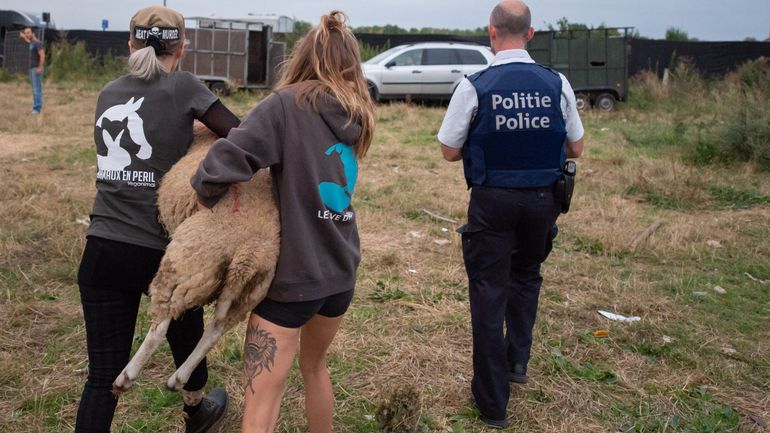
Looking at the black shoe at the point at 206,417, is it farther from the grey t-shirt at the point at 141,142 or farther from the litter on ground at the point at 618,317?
the litter on ground at the point at 618,317

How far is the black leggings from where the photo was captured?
88.4 inches

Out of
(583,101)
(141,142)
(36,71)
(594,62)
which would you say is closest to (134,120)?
(141,142)

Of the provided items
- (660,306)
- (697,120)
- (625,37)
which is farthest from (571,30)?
(660,306)

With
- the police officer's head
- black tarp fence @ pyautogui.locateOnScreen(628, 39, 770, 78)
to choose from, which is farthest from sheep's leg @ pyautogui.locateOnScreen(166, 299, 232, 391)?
black tarp fence @ pyautogui.locateOnScreen(628, 39, 770, 78)

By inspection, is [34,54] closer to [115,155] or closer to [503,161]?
[115,155]

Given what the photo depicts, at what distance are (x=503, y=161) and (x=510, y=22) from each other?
61cm

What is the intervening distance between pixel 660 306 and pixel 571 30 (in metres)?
12.6

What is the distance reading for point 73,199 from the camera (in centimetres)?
633

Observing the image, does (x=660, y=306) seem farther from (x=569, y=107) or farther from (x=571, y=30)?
(x=571, y=30)

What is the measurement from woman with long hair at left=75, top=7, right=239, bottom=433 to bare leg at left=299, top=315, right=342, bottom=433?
1.88 feet

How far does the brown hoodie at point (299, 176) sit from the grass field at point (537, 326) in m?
1.06

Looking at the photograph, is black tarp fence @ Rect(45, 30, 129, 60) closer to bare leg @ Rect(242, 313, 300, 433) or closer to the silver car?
the silver car

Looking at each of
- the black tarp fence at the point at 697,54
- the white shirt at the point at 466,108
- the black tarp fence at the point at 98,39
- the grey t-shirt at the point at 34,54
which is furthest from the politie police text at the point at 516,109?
the black tarp fence at the point at 98,39

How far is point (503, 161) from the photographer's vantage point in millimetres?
2932
